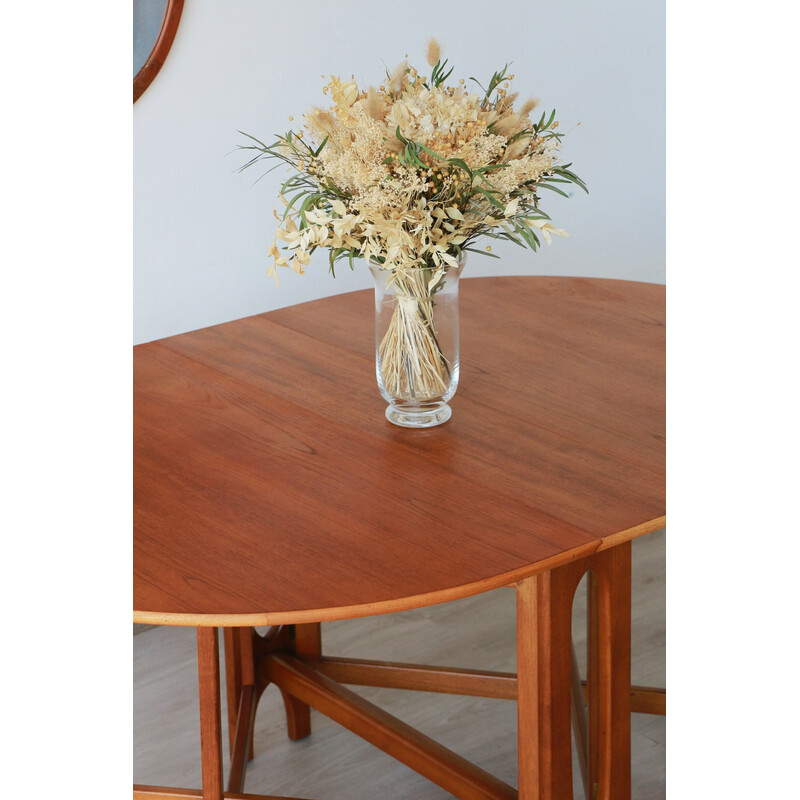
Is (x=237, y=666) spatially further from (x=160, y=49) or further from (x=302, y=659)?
(x=160, y=49)

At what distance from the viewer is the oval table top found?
100cm

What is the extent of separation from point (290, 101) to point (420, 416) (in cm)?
137

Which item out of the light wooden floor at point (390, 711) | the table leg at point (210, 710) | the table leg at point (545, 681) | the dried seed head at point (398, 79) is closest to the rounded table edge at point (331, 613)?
the table leg at point (545, 681)

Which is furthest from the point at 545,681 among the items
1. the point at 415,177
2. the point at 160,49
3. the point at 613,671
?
the point at 160,49

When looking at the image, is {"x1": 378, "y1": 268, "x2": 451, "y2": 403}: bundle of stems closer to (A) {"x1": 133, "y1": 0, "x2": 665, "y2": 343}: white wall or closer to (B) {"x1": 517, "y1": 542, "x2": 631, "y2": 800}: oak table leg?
(B) {"x1": 517, "y1": 542, "x2": 631, "y2": 800}: oak table leg

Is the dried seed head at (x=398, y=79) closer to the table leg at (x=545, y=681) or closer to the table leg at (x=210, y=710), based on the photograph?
the table leg at (x=545, y=681)

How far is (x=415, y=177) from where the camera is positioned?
1.20m

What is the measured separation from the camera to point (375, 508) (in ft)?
3.79

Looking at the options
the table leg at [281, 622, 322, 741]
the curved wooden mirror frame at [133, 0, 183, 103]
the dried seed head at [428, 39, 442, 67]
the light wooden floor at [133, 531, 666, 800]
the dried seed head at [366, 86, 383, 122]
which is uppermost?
the curved wooden mirror frame at [133, 0, 183, 103]

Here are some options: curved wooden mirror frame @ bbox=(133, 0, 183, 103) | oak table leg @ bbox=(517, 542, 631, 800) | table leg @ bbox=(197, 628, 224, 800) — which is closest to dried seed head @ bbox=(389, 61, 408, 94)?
oak table leg @ bbox=(517, 542, 631, 800)

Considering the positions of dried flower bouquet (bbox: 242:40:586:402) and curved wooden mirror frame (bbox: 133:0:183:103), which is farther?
curved wooden mirror frame (bbox: 133:0:183:103)
